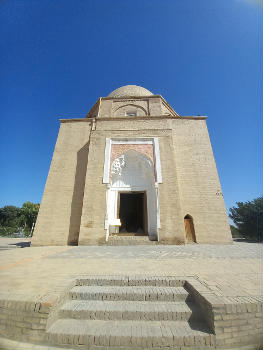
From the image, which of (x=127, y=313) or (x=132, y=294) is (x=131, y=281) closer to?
(x=132, y=294)

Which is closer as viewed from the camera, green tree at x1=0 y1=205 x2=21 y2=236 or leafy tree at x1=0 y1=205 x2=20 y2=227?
green tree at x1=0 y1=205 x2=21 y2=236

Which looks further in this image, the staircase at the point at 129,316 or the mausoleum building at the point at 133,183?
the mausoleum building at the point at 133,183

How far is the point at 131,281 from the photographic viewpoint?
253 cm

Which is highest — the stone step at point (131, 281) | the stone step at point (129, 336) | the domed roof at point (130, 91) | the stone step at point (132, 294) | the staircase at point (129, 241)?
the domed roof at point (130, 91)

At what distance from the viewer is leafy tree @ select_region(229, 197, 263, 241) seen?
21734 millimetres

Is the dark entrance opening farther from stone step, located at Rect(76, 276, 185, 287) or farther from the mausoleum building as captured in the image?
stone step, located at Rect(76, 276, 185, 287)

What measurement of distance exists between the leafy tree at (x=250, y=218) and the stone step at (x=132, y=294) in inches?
1007

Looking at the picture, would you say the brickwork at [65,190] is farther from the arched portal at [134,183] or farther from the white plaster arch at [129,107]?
the white plaster arch at [129,107]

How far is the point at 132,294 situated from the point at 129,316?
33cm

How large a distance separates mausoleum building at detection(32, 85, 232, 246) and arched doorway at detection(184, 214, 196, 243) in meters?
0.05

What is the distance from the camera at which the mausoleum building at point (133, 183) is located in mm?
7707

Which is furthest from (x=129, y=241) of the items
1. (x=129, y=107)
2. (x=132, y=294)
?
(x=129, y=107)

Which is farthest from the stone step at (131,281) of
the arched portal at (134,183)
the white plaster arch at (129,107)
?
A: the white plaster arch at (129,107)

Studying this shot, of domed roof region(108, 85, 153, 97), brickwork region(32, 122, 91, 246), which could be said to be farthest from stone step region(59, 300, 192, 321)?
domed roof region(108, 85, 153, 97)
